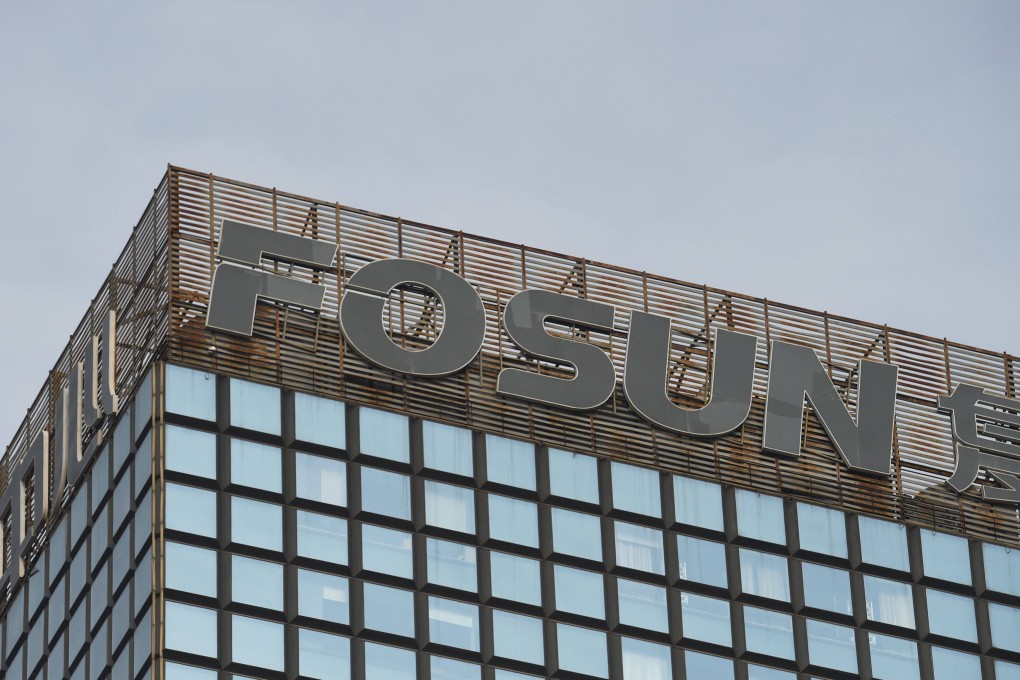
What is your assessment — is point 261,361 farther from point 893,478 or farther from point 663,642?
point 893,478

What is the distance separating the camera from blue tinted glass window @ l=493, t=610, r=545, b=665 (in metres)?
118

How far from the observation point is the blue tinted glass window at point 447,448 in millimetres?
120875

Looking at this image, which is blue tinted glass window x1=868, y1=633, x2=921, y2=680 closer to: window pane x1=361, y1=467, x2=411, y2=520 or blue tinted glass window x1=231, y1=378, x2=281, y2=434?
window pane x1=361, y1=467, x2=411, y2=520

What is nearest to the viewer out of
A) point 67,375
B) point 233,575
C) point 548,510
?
point 233,575

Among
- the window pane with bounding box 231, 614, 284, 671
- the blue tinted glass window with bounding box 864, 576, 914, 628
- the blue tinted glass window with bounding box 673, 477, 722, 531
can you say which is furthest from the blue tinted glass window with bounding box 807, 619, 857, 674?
the window pane with bounding box 231, 614, 284, 671

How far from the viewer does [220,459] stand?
117 metres

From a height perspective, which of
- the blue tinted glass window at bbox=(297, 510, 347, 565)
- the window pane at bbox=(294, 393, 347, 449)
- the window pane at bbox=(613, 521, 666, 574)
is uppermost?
the window pane at bbox=(294, 393, 347, 449)

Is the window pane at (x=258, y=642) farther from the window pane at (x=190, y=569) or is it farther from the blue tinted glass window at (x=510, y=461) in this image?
the blue tinted glass window at (x=510, y=461)

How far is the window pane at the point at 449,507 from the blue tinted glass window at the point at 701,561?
29.2 ft

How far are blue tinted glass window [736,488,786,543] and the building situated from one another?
0.55 ft

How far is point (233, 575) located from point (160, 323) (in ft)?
37.4

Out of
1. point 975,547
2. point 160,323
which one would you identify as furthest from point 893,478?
point 160,323

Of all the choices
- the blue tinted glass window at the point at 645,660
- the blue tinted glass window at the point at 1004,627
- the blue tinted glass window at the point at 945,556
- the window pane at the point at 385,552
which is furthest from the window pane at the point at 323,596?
the blue tinted glass window at the point at 1004,627

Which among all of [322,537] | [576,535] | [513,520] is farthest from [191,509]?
[576,535]
